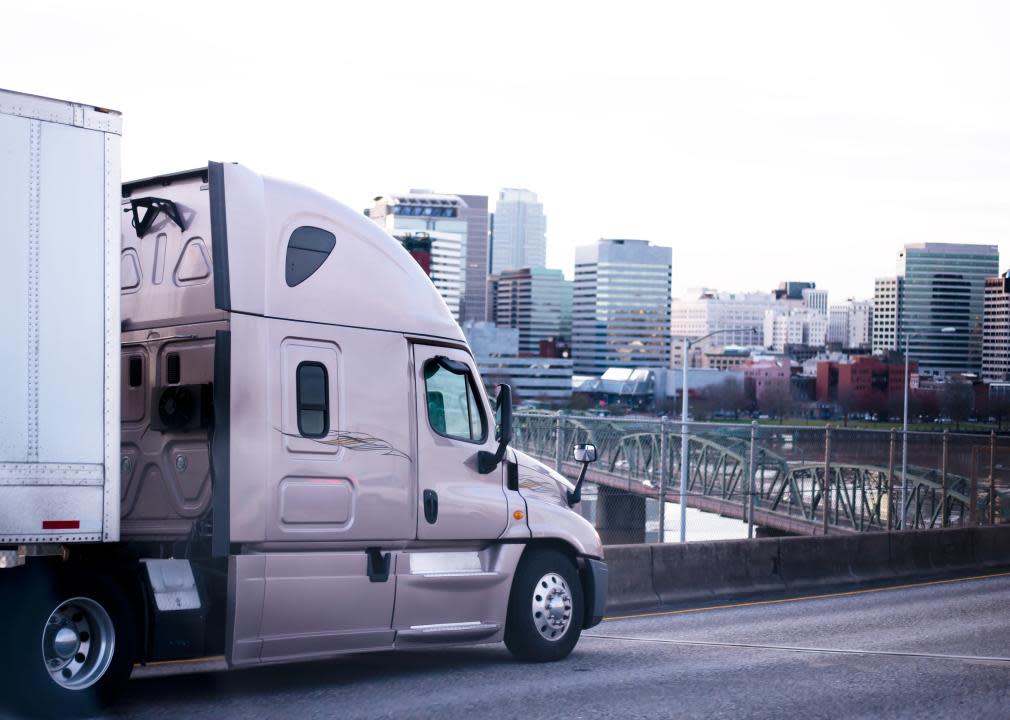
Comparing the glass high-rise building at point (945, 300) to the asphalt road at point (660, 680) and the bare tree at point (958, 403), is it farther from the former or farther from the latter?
the asphalt road at point (660, 680)

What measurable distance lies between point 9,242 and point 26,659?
7.51 feet

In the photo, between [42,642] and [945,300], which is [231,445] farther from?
[945,300]

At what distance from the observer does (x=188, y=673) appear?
10266 mm

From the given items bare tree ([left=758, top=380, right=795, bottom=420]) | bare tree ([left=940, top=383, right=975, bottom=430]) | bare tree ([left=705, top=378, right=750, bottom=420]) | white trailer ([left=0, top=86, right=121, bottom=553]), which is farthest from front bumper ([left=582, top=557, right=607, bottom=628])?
bare tree ([left=705, top=378, right=750, bottom=420])

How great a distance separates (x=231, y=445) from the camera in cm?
870

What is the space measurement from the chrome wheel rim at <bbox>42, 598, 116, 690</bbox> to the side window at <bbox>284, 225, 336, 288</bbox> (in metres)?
2.47

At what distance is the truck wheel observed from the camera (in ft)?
34.8

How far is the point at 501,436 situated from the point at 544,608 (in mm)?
1453

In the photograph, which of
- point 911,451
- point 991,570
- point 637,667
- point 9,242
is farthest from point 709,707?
point 911,451

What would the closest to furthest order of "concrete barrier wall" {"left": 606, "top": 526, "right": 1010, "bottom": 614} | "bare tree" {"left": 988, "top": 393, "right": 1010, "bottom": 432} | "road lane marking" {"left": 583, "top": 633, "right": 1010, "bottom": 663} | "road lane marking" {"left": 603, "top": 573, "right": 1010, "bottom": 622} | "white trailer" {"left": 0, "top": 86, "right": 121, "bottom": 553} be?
"white trailer" {"left": 0, "top": 86, "right": 121, "bottom": 553} → "road lane marking" {"left": 583, "top": 633, "right": 1010, "bottom": 663} → "road lane marking" {"left": 603, "top": 573, "right": 1010, "bottom": 622} → "concrete barrier wall" {"left": 606, "top": 526, "right": 1010, "bottom": 614} → "bare tree" {"left": 988, "top": 393, "right": 1010, "bottom": 432}

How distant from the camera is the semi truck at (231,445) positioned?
7.67m

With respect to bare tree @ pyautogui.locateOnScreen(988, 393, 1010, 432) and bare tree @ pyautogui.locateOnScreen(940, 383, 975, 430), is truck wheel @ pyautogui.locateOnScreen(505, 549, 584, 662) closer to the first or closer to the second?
bare tree @ pyautogui.locateOnScreen(988, 393, 1010, 432)

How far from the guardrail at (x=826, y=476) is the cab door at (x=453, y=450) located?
39.5 ft

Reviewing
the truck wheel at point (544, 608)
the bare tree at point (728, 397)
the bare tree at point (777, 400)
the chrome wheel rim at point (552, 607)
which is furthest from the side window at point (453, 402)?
the bare tree at point (728, 397)
